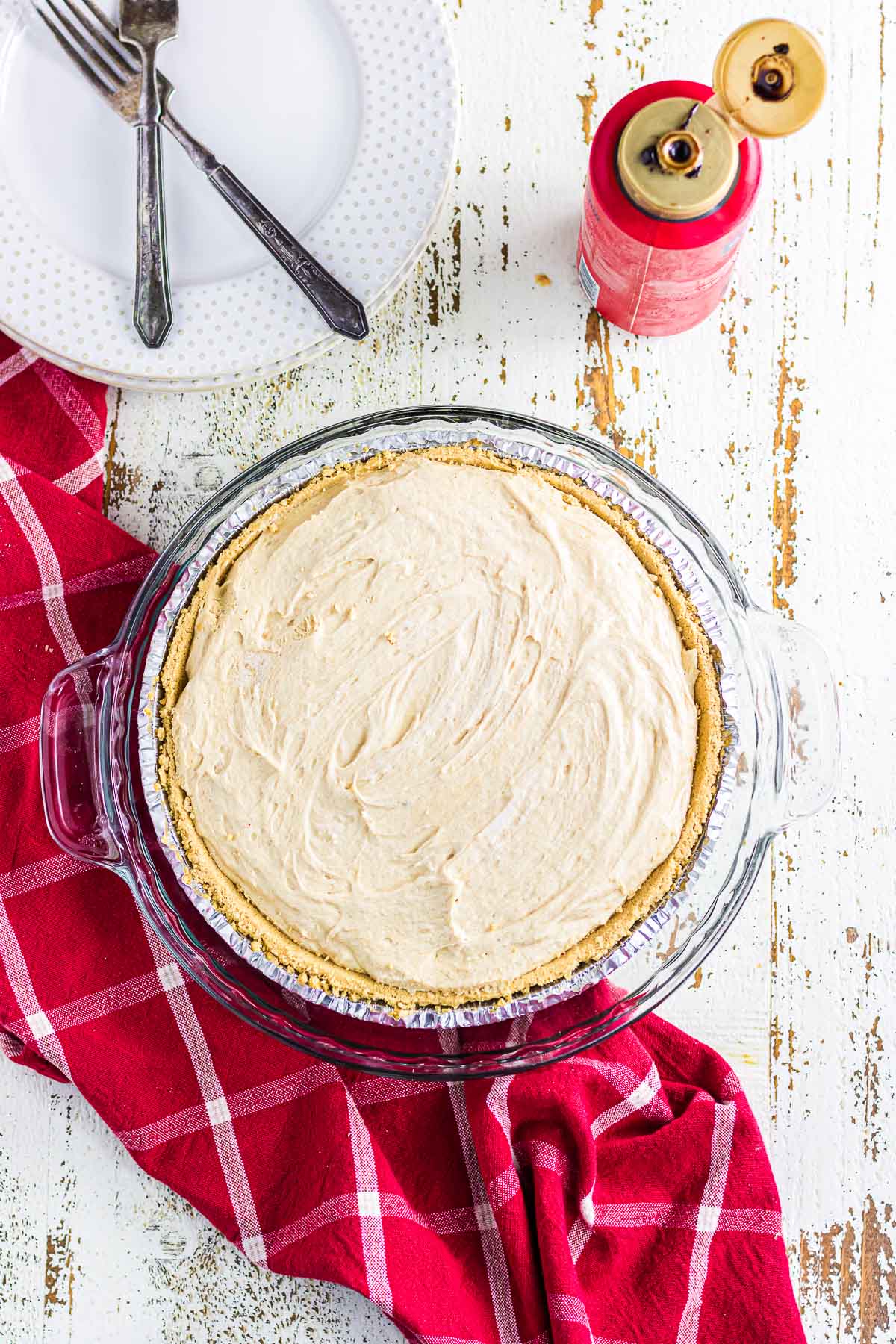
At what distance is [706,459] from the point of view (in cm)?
164

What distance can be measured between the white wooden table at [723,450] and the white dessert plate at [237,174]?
110 mm

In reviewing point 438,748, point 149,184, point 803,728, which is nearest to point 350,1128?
point 438,748

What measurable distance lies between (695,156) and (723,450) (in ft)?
1.66

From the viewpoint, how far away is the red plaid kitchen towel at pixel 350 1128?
1.49 meters

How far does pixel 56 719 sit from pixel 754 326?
1.12 m

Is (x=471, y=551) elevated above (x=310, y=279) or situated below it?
below

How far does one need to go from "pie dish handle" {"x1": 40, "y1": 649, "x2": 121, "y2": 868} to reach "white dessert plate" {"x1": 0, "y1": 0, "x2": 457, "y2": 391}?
0.42 m

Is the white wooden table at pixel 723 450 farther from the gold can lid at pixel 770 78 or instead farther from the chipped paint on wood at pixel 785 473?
the gold can lid at pixel 770 78

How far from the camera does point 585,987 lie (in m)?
1.38

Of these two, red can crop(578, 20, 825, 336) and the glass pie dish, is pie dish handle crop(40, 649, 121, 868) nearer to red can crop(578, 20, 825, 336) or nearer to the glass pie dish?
the glass pie dish

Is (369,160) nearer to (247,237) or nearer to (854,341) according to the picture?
(247,237)

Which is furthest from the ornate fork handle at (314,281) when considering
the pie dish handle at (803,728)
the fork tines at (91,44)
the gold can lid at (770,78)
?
the pie dish handle at (803,728)

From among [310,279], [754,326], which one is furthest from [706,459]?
[310,279]

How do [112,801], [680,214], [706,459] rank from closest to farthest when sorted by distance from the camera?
[680,214], [112,801], [706,459]
